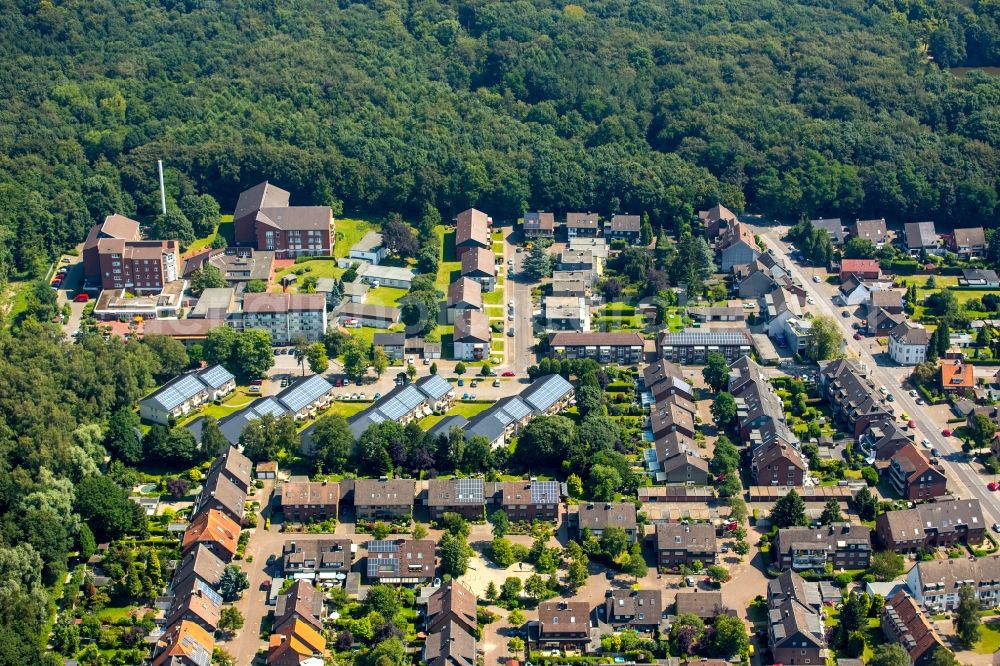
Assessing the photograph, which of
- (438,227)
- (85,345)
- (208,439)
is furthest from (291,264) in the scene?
(208,439)

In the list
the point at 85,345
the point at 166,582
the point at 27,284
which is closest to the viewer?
the point at 166,582

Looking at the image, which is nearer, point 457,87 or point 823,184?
point 823,184

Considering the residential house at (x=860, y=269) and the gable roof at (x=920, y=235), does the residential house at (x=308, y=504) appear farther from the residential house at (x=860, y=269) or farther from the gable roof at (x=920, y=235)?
the gable roof at (x=920, y=235)

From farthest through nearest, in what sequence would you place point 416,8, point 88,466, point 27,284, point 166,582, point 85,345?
point 416,8 < point 27,284 < point 85,345 < point 88,466 < point 166,582

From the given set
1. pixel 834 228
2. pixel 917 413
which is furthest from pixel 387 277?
pixel 917 413

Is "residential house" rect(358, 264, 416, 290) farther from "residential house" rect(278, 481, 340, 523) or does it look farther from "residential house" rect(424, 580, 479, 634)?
"residential house" rect(424, 580, 479, 634)

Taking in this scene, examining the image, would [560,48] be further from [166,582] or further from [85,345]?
A: [166,582]

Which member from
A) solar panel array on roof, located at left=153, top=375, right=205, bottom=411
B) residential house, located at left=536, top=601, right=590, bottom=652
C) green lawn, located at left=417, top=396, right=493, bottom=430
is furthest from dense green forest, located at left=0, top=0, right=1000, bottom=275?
residential house, located at left=536, top=601, right=590, bottom=652

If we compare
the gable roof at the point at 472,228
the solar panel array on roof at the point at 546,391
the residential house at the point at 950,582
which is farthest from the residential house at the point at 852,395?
the gable roof at the point at 472,228
